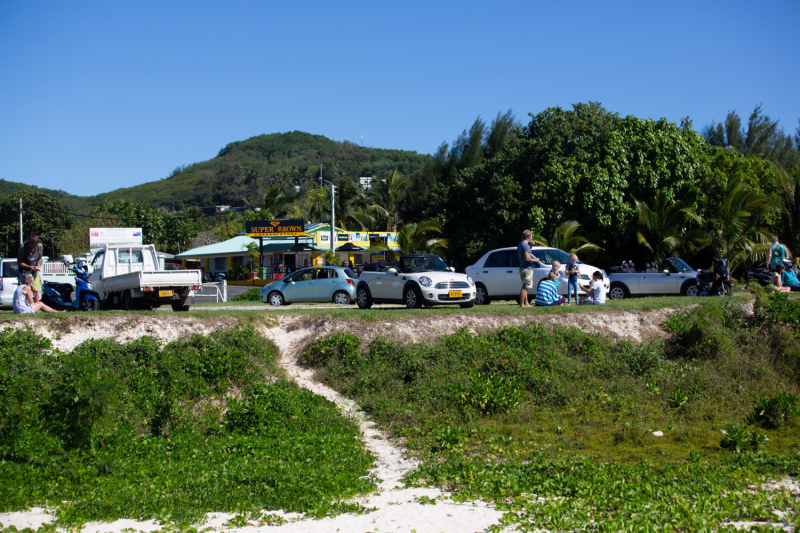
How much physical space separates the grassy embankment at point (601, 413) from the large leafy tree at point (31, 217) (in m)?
61.1

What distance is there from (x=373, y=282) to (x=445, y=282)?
87.9 inches

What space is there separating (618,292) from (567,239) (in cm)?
543

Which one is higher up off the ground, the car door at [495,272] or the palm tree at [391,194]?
the palm tree at [391,194]

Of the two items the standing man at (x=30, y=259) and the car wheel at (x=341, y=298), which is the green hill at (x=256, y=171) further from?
the standing man at (x=30, y=259)

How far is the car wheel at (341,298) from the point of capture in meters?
19.9

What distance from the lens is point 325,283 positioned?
66.9ft

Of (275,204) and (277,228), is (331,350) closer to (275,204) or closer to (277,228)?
(277,228)

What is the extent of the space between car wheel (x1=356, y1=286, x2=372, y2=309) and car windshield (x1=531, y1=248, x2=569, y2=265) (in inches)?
193

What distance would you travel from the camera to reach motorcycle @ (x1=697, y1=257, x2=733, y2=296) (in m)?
17.6

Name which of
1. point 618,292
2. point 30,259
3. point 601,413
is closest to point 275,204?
point 618,292

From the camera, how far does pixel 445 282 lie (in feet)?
49.5

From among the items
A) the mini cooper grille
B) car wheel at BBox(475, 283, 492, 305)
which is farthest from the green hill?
the mini cooper grille

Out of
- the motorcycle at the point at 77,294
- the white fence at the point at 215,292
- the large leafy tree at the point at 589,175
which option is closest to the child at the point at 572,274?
the large leafy tree at the point at 589,175

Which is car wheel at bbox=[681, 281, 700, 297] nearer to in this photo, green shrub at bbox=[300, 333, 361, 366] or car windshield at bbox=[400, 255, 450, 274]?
car windshield at bbox=[400, 255, 450, 274]
